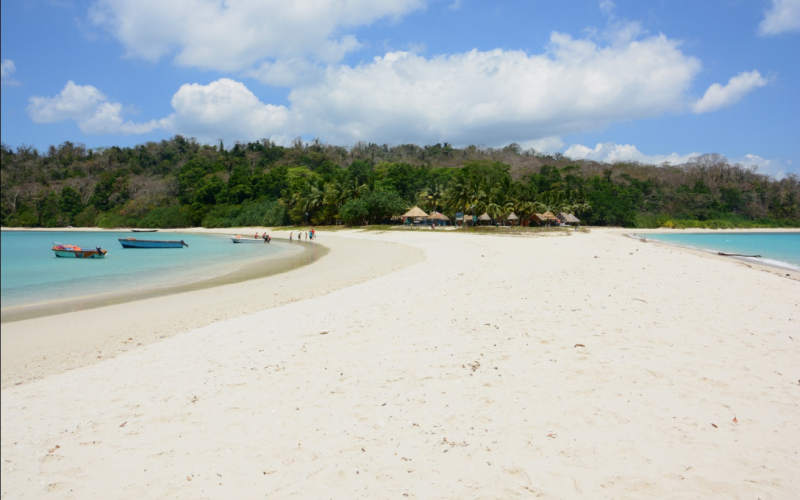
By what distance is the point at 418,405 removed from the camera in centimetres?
392

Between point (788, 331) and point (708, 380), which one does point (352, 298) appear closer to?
point (708, 380)

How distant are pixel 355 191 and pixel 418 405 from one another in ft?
174

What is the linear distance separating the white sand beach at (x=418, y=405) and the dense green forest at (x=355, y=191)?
139 ft

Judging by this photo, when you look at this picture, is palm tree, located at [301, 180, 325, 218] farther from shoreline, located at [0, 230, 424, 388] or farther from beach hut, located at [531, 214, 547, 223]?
shoreline, located at [0, 230, 424, 388]

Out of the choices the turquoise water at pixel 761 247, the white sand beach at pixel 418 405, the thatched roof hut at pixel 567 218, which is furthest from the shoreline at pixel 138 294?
the thatched roof hut at pixel 567 218

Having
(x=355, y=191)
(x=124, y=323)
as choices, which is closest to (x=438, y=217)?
(x=355, y=191)

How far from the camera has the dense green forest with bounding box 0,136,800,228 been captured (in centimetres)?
5478

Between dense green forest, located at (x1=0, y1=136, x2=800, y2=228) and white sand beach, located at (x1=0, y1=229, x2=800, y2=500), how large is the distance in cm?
4248

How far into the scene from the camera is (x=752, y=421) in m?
3.61

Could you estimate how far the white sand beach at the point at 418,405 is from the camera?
2.89 meters

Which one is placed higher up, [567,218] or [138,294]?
[567,218]

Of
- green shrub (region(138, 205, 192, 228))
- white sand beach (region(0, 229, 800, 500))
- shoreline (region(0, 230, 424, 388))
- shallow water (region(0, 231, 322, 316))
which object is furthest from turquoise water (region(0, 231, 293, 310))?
green shrub (region(138, 205, 192, 228))

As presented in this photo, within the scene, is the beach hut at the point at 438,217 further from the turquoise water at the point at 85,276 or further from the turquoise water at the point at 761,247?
the turquoise water at the point at 85,276

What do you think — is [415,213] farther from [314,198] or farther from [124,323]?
[124,323]
